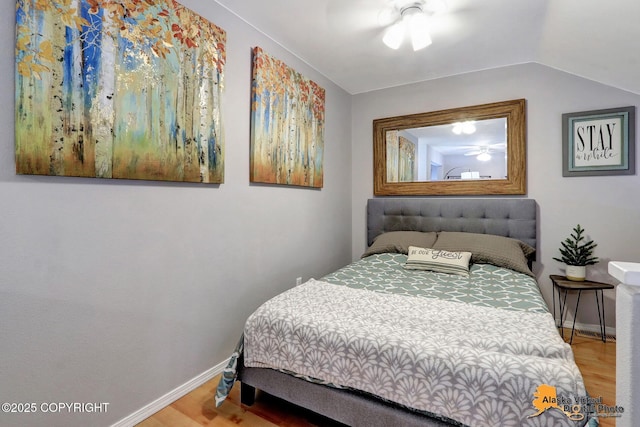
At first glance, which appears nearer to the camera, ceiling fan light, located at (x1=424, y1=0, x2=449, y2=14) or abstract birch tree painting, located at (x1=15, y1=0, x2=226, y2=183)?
abstract birch tree painting, located at (x1=15, y1=0, x2=226, y2=183)

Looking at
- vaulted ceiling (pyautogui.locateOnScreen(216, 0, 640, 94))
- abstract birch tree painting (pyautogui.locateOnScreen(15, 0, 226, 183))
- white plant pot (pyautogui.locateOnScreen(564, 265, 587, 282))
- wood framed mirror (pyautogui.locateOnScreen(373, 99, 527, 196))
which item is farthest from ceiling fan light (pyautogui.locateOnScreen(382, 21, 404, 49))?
white plant pot (pyautogui.locateOnScreen(564, 265, 587, 282))

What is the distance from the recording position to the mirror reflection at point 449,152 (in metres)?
3.07

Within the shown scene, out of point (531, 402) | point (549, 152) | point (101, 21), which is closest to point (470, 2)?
point (549, 152)

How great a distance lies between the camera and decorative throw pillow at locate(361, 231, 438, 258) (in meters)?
3.00

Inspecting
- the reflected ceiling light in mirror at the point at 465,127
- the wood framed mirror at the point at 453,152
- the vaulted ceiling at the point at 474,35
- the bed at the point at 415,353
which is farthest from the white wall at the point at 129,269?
the reflected ceiling light in mirror at the point at 465,127

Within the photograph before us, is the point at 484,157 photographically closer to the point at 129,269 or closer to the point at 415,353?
the point at 415,353

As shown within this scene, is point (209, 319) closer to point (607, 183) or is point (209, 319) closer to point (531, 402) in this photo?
point (531, 402)

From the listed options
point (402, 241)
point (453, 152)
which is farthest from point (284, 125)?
point (453, 152)

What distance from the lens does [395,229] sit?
11.4 ft

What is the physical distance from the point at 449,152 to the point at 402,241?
3.63 ft

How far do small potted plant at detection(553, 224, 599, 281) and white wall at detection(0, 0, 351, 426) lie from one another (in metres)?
2.45

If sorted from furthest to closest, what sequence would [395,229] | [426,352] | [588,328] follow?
[395,229]
[588,328]
[426,352]

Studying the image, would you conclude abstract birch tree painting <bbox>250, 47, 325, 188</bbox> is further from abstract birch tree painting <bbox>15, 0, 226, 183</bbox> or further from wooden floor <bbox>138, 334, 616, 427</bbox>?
wooden floor <bbox>138, 334, 616, 427</bbox>

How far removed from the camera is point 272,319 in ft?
5.23
